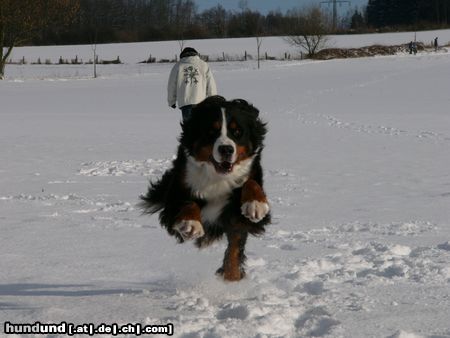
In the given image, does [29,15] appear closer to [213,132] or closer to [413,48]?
[413,48]

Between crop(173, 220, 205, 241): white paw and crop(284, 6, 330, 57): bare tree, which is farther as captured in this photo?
crop(284, 6, 330, 57): bare tree

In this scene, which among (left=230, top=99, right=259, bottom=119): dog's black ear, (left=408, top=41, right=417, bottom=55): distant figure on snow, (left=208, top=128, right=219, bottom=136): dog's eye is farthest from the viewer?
(left=408, top=41, right=417, bottom=55): distant figure on snow

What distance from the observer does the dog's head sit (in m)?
3.79

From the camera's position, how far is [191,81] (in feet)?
28.8

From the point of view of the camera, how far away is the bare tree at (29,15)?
40625mm

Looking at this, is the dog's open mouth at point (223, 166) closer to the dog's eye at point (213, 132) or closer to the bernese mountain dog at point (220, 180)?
the bernese mountain dog at point (220, 180)

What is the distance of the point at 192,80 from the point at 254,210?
527cm

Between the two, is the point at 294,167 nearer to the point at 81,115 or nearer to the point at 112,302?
the point at 112,302

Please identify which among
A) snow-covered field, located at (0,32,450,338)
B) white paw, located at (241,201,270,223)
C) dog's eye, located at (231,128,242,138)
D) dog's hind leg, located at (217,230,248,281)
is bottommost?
snow-covered field, located at (0,32,450,338)

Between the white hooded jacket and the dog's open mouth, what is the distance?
192 inches

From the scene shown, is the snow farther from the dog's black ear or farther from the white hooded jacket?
the dog's black ear

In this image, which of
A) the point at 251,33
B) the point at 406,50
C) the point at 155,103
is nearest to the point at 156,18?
the point at 251,33

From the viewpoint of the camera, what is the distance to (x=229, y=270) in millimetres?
4137

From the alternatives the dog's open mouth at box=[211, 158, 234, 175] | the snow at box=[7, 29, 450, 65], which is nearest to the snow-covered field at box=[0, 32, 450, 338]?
the dog's open mouth at box=[211, 158, 234, 175]
